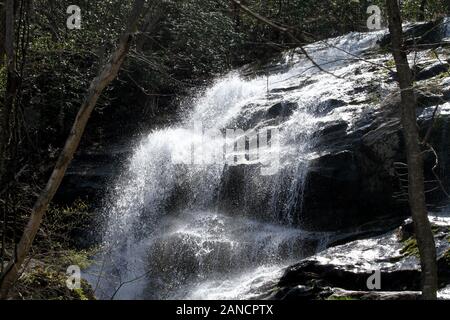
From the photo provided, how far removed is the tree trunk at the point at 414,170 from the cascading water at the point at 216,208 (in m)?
4.06

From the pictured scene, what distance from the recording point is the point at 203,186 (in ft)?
47.3

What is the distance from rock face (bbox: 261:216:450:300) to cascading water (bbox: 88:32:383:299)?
1.02 metres

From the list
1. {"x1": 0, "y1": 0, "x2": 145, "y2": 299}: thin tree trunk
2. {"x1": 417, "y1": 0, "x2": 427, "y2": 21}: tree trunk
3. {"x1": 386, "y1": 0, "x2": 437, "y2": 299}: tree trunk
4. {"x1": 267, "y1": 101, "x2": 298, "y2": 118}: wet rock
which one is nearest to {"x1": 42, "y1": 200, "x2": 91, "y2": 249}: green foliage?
{"x1": 0, "y1": 0, "x2": 145, "y2": 299}: thin tree trunk

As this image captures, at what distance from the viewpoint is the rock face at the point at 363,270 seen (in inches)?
349

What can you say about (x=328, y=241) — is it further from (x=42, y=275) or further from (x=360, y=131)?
(x=42, y=275)

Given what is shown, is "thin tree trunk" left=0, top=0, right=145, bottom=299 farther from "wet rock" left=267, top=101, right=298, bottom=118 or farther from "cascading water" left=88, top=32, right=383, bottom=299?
"wet rock" left=267, top=101, right=298, bottom=118

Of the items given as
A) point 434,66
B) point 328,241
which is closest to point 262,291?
point 328,241

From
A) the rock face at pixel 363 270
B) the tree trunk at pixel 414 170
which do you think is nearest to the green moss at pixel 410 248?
the rock face at pixel 363 270

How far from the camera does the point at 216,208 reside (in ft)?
45.8

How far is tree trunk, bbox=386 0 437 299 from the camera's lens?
21.1 ft

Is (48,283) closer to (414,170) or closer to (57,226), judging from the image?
(57,226)

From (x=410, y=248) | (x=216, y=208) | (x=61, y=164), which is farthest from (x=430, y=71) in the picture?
(x=61, y=164)

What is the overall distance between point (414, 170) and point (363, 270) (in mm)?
3251

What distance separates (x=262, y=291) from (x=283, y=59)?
1039 centimetres
